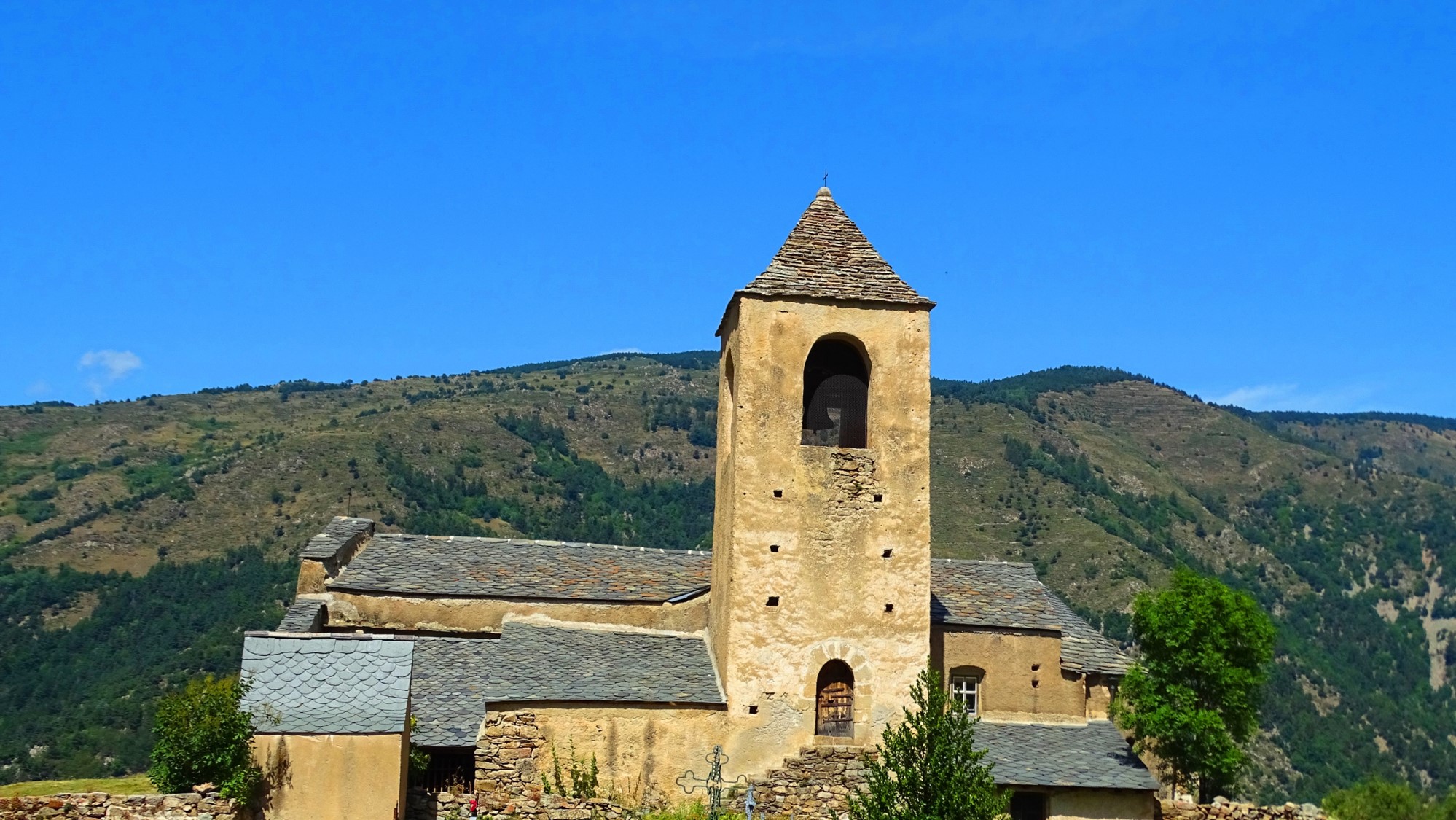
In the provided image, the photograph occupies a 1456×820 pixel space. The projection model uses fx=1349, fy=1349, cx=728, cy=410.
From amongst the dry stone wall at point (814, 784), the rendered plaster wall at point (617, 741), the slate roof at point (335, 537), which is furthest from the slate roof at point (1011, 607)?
the slate roof at point (335, 537)

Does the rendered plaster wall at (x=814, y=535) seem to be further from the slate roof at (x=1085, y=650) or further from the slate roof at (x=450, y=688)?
the slate roof at (x=1085, y=650)

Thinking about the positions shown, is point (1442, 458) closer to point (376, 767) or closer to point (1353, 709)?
point (1353, 709)

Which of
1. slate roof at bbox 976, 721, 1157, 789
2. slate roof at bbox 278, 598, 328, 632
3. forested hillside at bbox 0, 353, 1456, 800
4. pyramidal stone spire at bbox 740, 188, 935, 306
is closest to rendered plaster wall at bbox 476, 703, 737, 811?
slate roof at bbox 278, 598, 328, 632

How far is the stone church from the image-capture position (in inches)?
904

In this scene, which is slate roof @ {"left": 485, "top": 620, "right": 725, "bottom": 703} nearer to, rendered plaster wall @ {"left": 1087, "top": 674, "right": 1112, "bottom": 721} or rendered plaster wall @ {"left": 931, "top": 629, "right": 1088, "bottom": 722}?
rendered plaster wall @ {"left": 931, "top": 629, "right": 1088, "bottom": 722}

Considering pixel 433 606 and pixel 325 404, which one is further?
pixel 325 404

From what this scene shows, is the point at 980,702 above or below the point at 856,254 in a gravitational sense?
below

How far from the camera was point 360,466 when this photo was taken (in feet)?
294

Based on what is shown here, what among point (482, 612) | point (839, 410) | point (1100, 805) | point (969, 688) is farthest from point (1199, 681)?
point (482, 612)

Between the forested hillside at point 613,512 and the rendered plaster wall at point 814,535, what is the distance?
1049 inches

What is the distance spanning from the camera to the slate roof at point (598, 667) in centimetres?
2341

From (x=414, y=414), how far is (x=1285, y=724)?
66.8 m

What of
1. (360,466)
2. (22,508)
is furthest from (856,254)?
(22,508)

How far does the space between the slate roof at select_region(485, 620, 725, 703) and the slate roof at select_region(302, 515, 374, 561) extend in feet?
12.9
